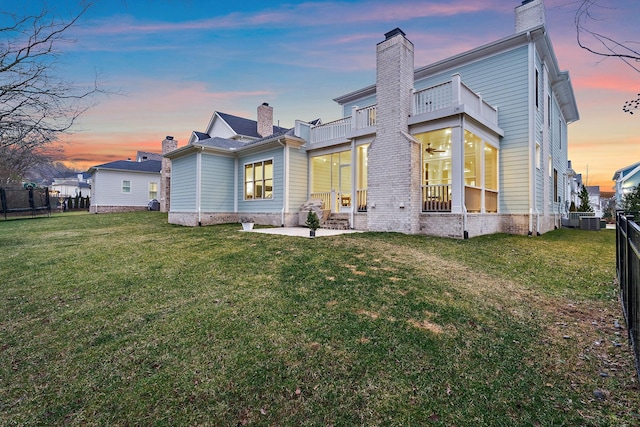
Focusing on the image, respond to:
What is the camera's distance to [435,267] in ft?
18.5

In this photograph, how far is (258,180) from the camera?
14.2m

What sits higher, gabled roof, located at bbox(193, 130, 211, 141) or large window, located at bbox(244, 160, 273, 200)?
gabled roof, located at bbox(193, 130, 211, 141)

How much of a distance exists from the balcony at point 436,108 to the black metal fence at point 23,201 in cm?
1997

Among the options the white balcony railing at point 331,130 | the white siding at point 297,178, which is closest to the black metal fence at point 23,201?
the white siding at point 297,178

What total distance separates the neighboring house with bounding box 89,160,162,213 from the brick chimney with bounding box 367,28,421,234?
23262mm

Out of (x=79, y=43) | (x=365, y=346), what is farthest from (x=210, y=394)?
(x=79, y=43)

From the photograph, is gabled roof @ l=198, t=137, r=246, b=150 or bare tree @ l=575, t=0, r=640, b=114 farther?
gabled roof @ l=198, t=137, r=246, b=150

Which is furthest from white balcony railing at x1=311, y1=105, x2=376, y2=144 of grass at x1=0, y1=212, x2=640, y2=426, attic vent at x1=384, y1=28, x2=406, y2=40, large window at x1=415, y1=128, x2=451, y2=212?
grass at x1=0, y1=212, x2=640, y2=426

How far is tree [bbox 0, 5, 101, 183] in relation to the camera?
4.85 meters

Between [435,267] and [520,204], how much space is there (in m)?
7.33

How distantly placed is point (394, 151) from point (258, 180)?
709 cm

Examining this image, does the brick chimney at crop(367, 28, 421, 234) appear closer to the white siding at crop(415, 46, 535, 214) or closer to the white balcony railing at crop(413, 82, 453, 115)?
the white balcony railing at crop(413, 82, 453, 115)

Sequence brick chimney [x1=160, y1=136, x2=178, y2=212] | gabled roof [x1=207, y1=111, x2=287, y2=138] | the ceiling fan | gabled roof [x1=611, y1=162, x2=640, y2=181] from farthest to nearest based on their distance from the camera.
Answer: gabled roof [x1=611, y1=162, x2=640, y2=181]
brick chimney [x1=160, y1=136, x2=178, y2=212]
gabled roof [x1=207, y1=111, x2=287, y2=138]
the ceiling fan

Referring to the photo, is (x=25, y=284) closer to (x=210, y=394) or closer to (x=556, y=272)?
(x=210, y=394)
